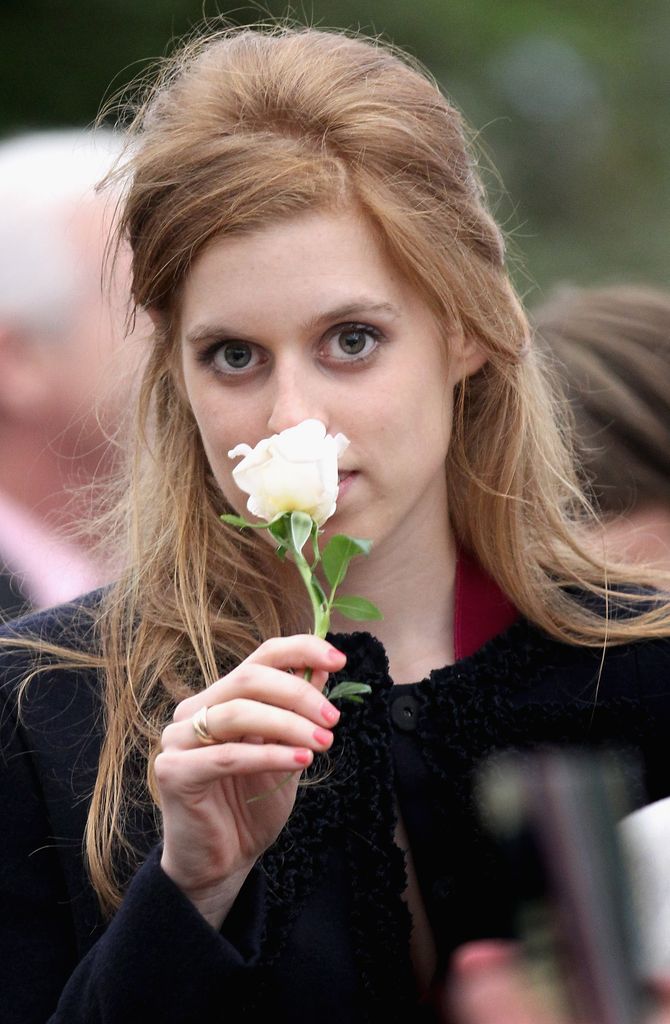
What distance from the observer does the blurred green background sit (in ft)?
27.5

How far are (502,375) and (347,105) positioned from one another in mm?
518

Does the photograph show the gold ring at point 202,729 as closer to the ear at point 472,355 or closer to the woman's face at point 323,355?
the woman's face at point 323,355

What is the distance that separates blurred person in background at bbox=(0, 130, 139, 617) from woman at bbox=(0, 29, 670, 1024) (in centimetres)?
111

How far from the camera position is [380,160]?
2.46 meters

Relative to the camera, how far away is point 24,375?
3.93 m

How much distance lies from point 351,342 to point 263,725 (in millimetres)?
734

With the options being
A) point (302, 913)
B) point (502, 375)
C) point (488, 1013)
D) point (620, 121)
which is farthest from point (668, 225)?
point (488, 1013)

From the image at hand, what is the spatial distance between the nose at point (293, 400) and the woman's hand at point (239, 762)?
A: 1.38 ft

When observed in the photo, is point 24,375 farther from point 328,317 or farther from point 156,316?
point 328,317

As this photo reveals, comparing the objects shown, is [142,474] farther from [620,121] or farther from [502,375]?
[620,121]

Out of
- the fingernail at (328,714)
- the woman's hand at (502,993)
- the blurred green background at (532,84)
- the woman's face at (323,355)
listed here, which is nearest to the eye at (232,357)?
the woman's face at (323,355)

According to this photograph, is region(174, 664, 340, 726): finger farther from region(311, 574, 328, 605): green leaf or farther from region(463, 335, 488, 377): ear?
region(463, 335, 488, 377): ear

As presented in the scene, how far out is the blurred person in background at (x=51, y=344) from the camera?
387 cm

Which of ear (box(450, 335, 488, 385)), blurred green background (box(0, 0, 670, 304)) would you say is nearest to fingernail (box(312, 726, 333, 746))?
ear (box(450, 335, 488, 385))
